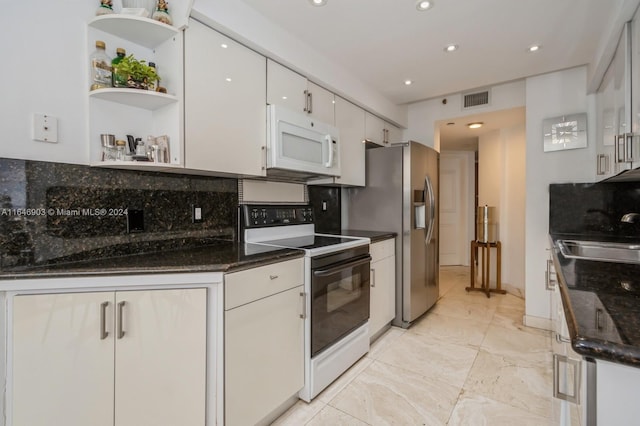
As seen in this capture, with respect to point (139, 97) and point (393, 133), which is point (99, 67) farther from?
point (393, 133)

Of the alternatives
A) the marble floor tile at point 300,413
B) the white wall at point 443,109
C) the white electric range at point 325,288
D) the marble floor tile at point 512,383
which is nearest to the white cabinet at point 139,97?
the white electric range at point 325,288

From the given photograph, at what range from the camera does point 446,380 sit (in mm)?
2041

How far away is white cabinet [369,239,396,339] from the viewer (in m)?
2.55

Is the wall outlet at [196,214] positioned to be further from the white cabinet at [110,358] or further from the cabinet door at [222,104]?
the white cabinet at [110,358]

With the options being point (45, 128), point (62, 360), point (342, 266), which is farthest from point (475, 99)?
point (62, 360)

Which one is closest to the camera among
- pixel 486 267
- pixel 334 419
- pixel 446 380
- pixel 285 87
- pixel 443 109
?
pixel 334 419

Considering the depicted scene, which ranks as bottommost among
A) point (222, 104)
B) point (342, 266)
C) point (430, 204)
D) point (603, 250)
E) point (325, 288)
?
point (325, 288)

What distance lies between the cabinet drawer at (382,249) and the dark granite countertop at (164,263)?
969mm

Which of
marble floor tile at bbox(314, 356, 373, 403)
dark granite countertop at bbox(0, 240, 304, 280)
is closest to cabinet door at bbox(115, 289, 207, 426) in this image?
dark granite countertop at bbox(0, 240, 304, 280)

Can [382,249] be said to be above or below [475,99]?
below

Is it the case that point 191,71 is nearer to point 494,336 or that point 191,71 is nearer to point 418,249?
point 418,249

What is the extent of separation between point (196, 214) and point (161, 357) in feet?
2.93

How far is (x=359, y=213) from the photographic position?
10.3 ft

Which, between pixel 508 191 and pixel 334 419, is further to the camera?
pixel 508 191
